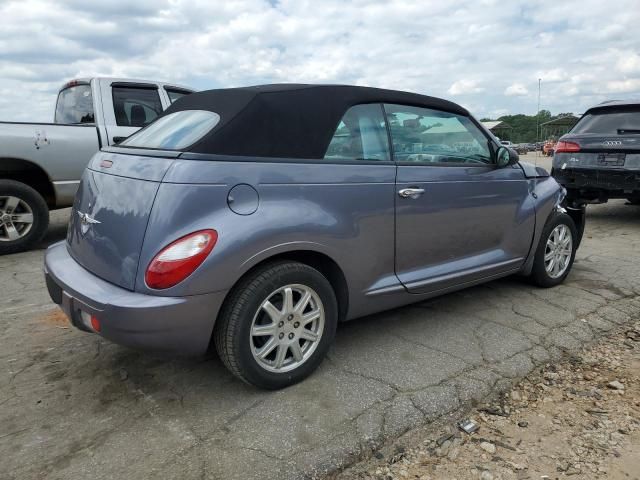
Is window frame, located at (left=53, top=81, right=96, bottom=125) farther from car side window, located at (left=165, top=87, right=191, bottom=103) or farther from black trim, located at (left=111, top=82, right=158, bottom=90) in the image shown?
car side window, located at (left=165, top=87, right=191, bottom=103)

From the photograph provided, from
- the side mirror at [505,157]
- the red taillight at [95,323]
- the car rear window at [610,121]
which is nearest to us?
the red taillight at [95,323]

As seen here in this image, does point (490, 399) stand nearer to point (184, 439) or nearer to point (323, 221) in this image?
point (323, 221)

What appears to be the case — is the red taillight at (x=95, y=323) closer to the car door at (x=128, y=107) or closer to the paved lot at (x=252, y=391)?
the paved lot at (x=252, y=391)

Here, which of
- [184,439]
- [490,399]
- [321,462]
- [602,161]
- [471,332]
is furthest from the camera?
[602,161]

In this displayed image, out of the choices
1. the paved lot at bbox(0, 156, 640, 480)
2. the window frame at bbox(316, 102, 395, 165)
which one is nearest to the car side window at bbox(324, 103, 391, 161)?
the window frame at bbox(316, 102, 395, 165)

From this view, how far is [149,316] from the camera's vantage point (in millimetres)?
2225

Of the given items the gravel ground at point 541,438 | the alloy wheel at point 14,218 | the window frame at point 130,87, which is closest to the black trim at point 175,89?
the window frame at point 130,87

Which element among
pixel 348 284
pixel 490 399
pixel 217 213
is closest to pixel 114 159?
pixel 217 213

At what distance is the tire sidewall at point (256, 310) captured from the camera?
2.42 metres

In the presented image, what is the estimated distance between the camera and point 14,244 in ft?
18.2

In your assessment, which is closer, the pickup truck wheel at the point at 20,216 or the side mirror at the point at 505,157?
the side mirror at the point at 505,157

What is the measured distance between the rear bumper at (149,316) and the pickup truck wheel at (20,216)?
366 centimetres

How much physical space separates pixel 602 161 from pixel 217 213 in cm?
608

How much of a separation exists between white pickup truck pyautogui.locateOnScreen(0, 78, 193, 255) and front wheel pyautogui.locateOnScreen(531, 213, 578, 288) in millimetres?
4770
